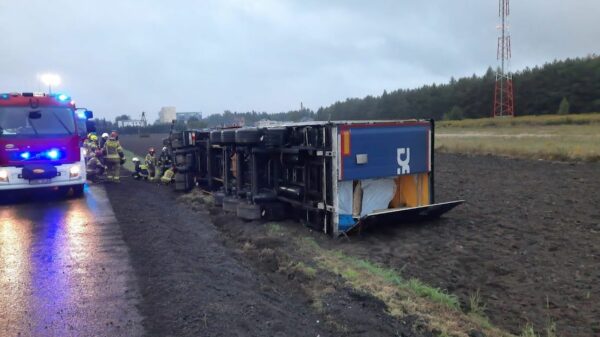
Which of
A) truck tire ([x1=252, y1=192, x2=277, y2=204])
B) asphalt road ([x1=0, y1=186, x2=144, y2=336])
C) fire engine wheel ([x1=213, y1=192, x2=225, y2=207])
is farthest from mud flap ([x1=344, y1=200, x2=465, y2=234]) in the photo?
fire engine wheel ([x1=213, y1=192, x2=225, y2=207])

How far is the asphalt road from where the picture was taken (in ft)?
13.6

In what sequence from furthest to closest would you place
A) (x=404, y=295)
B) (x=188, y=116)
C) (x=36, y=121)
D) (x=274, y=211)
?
(x=188, y=116) < (x=36, y=121) < (x=274, y=211) < (x=404, y=295)

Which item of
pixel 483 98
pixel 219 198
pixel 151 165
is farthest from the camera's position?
pixel 483 98

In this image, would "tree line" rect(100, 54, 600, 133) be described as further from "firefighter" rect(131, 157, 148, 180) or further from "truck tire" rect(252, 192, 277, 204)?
"truck tire" rect(252, 192, 277, 204)

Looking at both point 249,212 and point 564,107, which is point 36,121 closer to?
point 249,212

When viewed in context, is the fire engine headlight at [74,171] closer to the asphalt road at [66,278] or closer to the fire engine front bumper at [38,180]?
the fire engine front bumper at [38,180]

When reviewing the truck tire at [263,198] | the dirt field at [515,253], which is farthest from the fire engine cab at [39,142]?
the dirt field at [515,253]

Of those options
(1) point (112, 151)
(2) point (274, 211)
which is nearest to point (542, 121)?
(1) point (112, 151)

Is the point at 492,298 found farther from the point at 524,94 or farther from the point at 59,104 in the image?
the point at 524,94

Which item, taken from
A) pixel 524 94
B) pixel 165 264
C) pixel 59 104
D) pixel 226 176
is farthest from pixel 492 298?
pixel 524 94

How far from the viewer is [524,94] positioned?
208ft

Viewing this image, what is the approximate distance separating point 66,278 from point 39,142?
729cm

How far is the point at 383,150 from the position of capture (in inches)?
311

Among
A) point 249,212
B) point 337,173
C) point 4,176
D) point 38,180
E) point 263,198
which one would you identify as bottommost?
point 249,212
